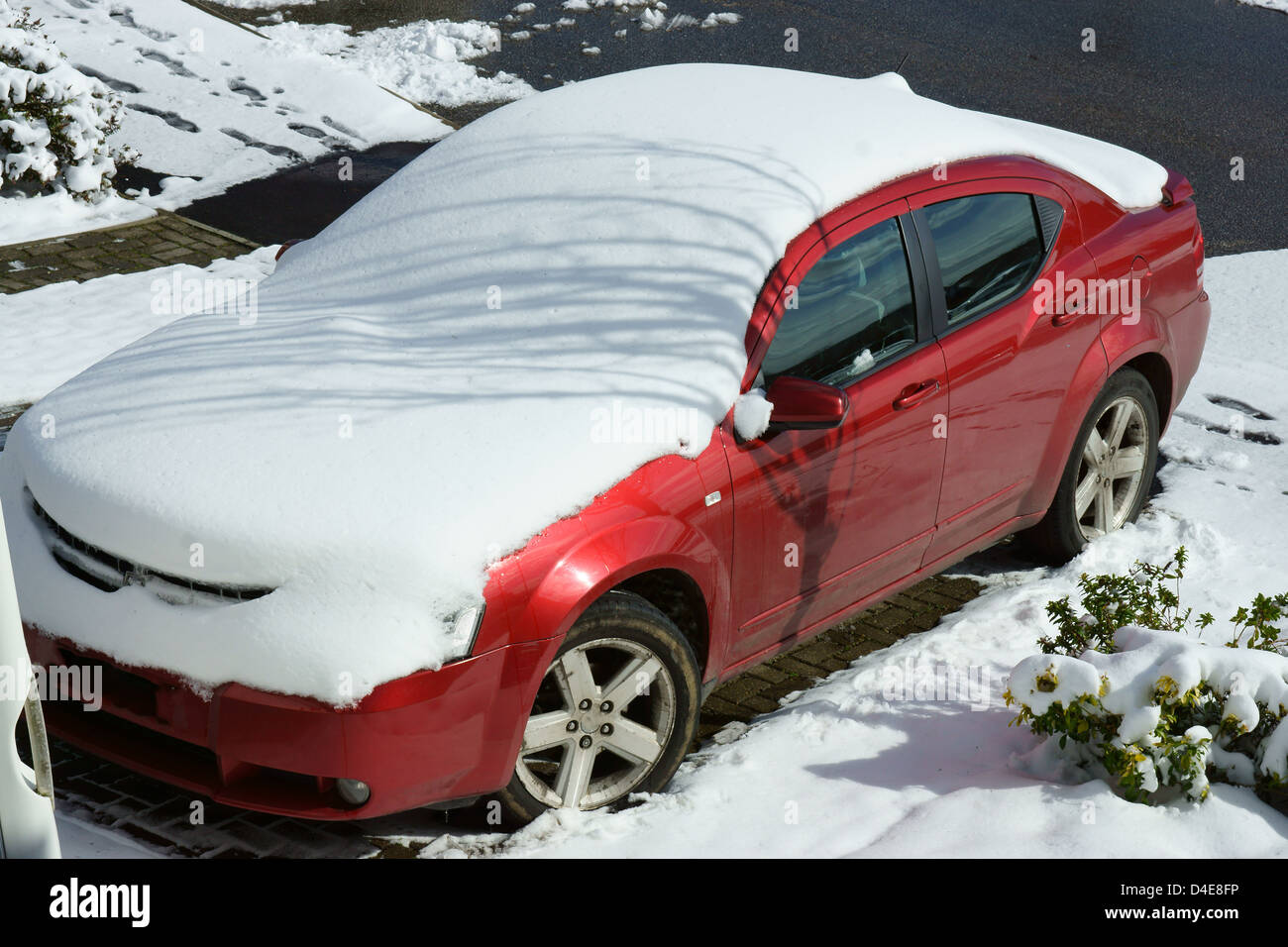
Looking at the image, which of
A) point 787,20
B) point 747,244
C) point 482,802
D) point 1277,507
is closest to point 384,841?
point 482,802

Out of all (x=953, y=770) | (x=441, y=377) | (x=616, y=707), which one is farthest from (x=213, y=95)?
(x=953, y=770)

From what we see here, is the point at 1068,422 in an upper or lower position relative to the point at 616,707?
upper

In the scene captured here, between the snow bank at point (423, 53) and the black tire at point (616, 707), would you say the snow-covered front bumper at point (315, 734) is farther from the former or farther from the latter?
the snow bank at point (423, 53)

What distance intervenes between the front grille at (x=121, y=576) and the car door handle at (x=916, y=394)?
198 centimetres

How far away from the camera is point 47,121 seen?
28.6ft

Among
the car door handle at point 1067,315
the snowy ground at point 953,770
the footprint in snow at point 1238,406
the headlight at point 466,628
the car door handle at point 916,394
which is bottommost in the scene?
the snowy ground at point 953,770

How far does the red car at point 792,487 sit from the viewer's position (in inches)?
144

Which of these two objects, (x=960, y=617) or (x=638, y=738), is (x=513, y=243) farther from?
(x=960, y=617)

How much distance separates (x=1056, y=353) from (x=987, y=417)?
0.41 meters

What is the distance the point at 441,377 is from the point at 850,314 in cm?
126

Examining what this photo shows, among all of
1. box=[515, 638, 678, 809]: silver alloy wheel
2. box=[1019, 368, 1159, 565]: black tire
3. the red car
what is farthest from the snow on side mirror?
box=[1019, 368, 1159, 565]: black tire

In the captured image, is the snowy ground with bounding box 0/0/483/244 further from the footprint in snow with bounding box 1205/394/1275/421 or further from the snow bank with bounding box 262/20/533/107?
the footprint in snow with bounding box 1205/394/1275/421

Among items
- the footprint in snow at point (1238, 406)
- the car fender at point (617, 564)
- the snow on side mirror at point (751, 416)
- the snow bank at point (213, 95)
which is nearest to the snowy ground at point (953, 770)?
the footprint in snow at point (1238, 406)

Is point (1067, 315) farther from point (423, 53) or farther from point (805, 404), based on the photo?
point (423, 53)
